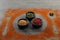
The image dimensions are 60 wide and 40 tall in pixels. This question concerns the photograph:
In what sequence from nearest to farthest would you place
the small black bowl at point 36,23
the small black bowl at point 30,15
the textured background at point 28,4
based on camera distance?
the small black bowl at point 36,23 → the small black bowl at point 30,15 → the textured background at point 28,4

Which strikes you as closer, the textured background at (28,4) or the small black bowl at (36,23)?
the small black bowl at (36,23)

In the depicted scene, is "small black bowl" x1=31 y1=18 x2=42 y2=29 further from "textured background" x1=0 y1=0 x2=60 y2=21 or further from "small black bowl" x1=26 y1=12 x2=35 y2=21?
"textured background" x1=0 y1=0 x2=60 y2=21

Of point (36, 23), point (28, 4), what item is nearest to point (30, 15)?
point (36, 23)

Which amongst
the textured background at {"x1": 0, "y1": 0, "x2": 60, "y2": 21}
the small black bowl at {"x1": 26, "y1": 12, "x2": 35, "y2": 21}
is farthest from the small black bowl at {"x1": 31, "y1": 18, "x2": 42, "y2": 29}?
the textured background at {"x1": 0, "y1": 0, "x2": 60, "y2": 21}

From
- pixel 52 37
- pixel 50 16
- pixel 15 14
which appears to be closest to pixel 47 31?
pixel 52 37

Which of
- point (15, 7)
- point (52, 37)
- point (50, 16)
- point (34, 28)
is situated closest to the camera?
point (52, 37)

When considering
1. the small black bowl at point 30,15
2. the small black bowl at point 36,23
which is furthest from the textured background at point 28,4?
the small black bowl at point 36,23

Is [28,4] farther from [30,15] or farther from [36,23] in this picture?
[36,23]

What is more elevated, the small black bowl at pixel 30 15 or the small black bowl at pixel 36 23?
the small black bowl at pixel 30 15

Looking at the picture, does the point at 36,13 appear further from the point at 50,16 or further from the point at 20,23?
the point at 20,23

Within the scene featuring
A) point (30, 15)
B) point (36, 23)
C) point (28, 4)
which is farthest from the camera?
point (28, 4)

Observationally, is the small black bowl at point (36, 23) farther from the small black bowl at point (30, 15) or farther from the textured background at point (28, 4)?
the textured background at point (28, 4)
